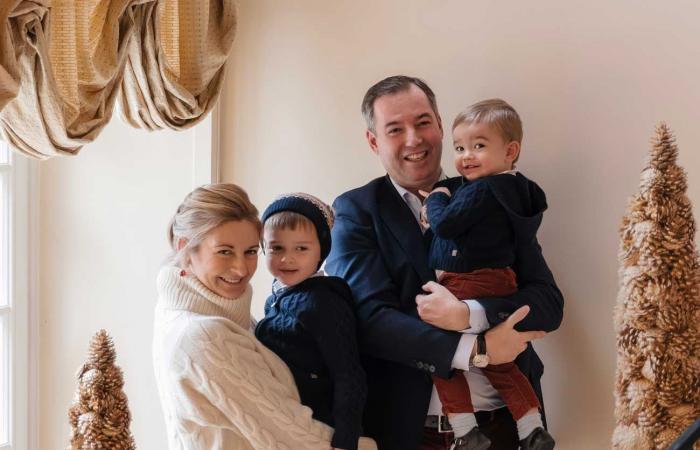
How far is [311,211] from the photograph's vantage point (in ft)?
7.39

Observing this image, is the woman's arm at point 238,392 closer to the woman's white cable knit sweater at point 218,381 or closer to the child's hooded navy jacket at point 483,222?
the woman's white cable knit sweater at point 218,381

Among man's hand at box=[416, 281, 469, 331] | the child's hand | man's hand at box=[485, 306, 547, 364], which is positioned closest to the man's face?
the child's hand

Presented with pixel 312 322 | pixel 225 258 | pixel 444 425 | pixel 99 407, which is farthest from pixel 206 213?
pixel 444 425

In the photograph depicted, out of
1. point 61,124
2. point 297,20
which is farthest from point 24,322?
point 297,20

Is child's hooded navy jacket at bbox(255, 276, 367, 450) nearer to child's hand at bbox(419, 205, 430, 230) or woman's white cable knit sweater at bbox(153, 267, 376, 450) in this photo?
woman's white cable knit sweater at bbox(153, 267, 376, 450)

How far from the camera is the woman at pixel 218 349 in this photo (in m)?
2.08

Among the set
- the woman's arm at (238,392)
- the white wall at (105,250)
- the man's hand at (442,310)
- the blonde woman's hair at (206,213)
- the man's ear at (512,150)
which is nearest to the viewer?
the woman's arm at (238,392)

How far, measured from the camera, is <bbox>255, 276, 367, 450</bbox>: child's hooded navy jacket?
7.14 ft

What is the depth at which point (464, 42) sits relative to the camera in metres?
2.82

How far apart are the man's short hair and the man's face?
13 millimetres

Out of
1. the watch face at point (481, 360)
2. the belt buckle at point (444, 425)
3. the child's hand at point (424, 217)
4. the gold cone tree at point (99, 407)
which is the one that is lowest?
the belt buckle at point (444, 425)

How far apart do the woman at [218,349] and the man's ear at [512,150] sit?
0.70 meters

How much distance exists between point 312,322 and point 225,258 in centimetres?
26

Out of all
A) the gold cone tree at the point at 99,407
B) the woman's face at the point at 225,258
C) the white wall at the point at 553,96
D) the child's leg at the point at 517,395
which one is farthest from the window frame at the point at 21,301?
the child's leg at the point at 517,395
